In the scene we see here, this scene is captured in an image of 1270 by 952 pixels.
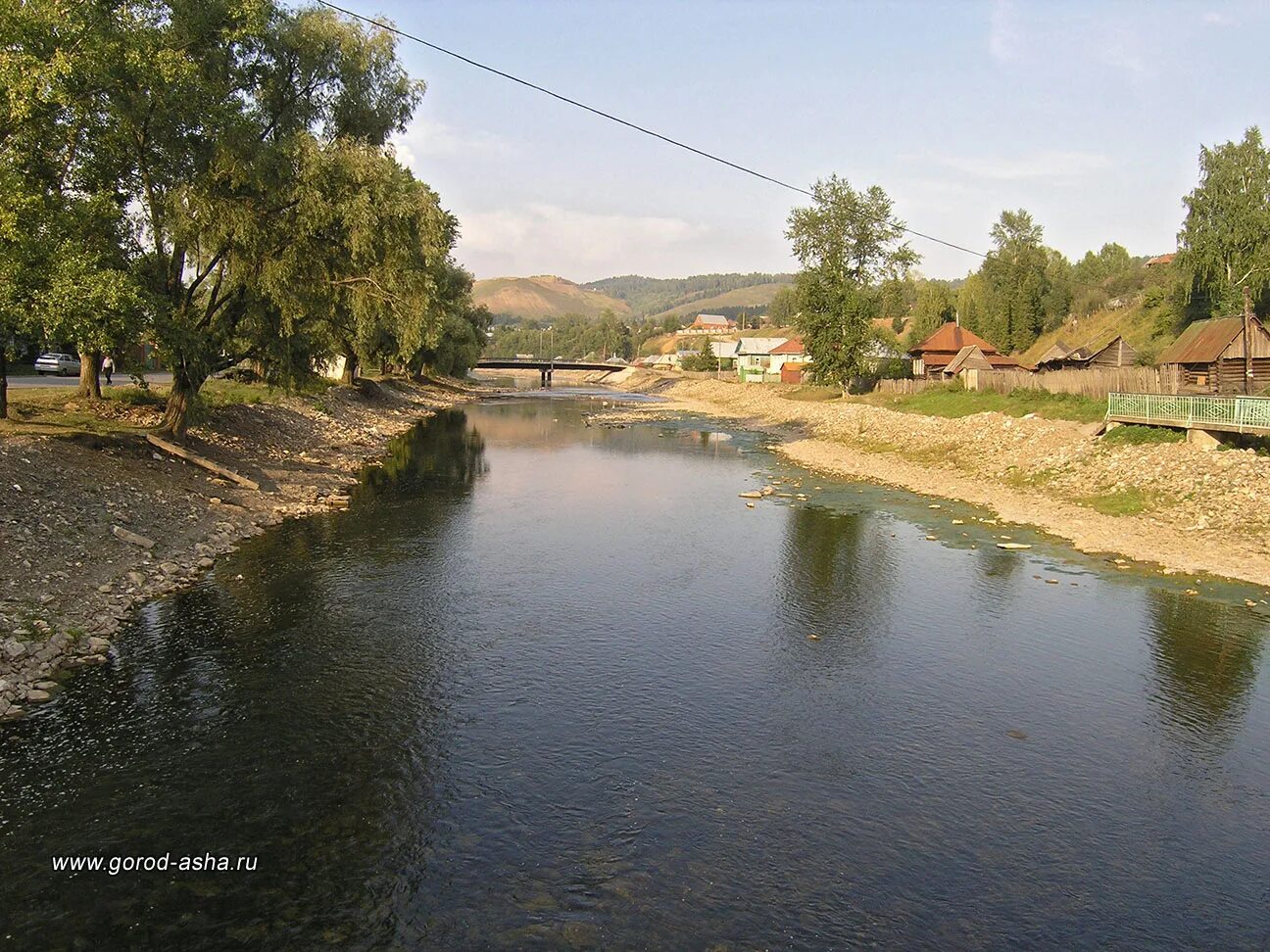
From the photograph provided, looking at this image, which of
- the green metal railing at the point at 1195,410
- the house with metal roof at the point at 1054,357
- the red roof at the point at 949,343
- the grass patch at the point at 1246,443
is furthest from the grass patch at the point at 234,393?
the red roof at the point at 949,343

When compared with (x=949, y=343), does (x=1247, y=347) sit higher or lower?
lower

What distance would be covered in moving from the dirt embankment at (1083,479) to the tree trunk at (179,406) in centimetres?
3273

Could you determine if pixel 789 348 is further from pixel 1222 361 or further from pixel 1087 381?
pixel 1222 361

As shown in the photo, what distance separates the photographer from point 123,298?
2148 cm

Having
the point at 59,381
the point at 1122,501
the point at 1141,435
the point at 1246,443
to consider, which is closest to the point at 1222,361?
the point at 1141,435

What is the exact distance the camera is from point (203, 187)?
26.8 meters

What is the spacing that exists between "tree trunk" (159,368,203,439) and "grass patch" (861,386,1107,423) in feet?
136

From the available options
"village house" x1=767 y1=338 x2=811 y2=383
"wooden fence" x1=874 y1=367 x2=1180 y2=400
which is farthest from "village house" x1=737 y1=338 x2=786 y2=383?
"wooden fence" x1=874 y1=367 x2=1180 y2=400

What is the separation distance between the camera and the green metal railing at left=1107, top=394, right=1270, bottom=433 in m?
29.1

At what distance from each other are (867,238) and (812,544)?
65011 millimetres

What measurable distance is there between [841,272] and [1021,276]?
34.9 m

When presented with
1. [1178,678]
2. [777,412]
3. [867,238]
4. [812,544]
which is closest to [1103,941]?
[1178,678]

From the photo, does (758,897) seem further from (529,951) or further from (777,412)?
(777,412)

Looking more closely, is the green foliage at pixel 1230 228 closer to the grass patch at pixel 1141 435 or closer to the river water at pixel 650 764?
the grass patch at pixel 1141 435
